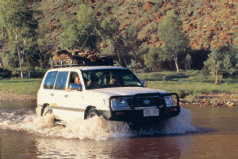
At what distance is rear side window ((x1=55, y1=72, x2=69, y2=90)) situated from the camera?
496 inches

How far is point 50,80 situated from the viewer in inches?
529

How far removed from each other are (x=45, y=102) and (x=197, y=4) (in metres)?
66.3

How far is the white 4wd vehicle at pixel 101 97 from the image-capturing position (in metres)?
10.7

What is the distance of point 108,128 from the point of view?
10.9 meters

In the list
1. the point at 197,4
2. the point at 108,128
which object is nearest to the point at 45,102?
the point at 108,128

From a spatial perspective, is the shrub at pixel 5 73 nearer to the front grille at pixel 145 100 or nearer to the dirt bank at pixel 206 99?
the dirt bank at pixel 206 99

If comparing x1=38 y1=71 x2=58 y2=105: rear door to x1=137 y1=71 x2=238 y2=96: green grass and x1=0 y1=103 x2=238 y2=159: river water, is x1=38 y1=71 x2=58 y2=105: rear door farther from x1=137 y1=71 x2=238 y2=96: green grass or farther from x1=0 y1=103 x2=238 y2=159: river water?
x1=137 y1=71 x2=238 y2=96: green grass

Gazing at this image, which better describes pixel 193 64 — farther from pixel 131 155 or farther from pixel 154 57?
pixel 131 155

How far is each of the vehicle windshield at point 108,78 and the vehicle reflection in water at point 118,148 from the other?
5.96 ft

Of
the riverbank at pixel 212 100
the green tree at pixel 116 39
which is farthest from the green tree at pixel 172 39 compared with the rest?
the riverbank at pixel 212 100

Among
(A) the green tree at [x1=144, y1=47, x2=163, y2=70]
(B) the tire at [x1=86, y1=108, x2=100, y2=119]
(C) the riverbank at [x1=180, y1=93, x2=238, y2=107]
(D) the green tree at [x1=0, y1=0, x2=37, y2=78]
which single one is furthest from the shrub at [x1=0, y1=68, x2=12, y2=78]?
(B) the tire at [x1=86, y1=108, x2=100, y2=119]

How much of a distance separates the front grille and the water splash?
1.90ft

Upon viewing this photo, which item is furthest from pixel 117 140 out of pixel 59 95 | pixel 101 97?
pixel 59 95

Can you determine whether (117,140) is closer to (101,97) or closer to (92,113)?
(92,113)
